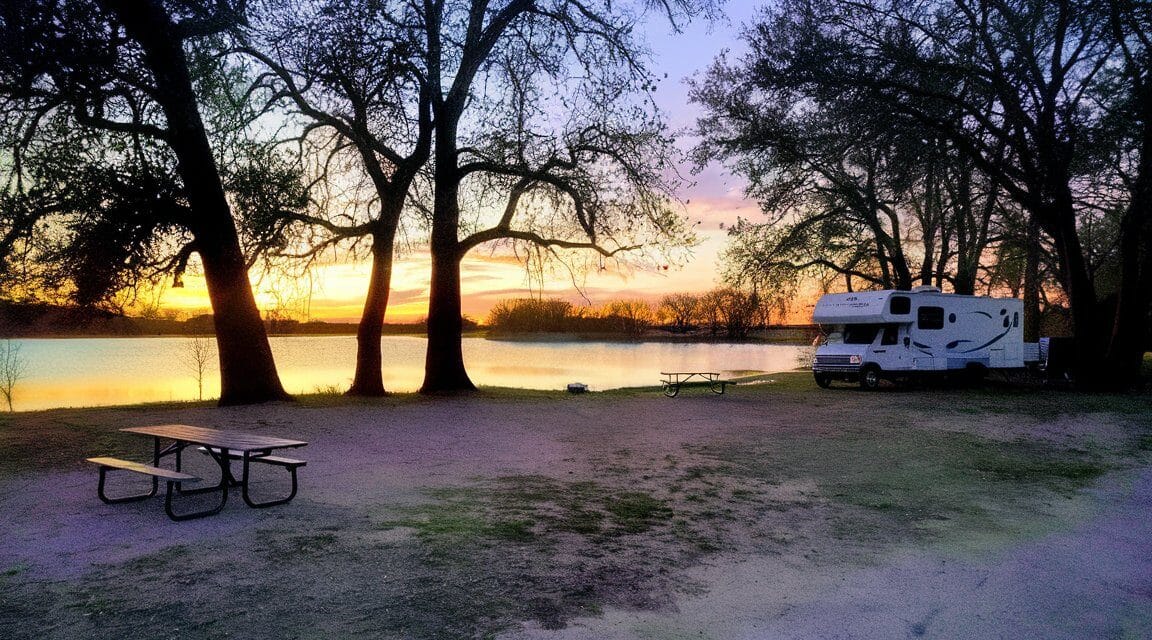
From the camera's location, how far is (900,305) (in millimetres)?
22453

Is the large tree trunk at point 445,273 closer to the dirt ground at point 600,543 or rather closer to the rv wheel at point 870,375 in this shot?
the dirt ground at point 600,543

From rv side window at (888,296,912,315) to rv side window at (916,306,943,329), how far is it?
387 millimetres

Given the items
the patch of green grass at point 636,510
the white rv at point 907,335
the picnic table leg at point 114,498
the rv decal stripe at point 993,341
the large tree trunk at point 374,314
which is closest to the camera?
the patch of green grass at point 636,510

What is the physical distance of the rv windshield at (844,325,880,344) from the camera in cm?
2341

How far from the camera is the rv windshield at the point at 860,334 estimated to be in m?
23.4

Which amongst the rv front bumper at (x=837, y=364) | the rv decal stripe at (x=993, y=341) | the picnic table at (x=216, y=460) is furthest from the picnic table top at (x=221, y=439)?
the rv decal stripe at (x=993, y=341)

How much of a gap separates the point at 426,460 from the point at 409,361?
52.3m

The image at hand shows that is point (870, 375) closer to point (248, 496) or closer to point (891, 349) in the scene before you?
point (891, 349)

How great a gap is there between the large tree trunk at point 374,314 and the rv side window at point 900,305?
15001 millimetres

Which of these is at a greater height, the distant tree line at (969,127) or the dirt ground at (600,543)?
the distant tree line at (969,127)

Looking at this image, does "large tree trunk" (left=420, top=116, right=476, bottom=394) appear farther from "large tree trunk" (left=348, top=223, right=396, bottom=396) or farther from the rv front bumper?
the rv front bumper

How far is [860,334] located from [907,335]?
1485 millimetres

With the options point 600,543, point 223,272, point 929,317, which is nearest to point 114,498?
point 600,543

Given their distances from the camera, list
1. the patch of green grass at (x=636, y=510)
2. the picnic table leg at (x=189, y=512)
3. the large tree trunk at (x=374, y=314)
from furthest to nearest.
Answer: the large tree trunk at (x=374, y=314) < the patch of green grass at (x=636, y=510) < the picnic table leg at (x=189, y=512)
